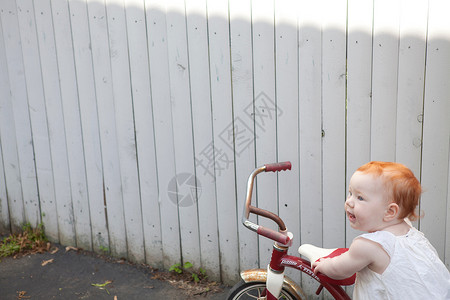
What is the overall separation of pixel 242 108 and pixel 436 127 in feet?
3.72

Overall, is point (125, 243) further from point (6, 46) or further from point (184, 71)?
point (6, 46)

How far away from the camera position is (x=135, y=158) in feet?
12.5

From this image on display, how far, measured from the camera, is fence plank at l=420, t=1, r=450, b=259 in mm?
2674

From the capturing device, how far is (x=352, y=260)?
211 cm

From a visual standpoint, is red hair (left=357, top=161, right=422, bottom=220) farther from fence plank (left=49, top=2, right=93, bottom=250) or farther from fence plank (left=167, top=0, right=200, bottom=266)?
fence plank (left=49, top=2, right=93, bottom=250)

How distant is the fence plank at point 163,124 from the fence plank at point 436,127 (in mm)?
1623

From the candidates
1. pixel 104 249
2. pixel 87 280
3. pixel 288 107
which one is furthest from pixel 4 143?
pixel 288 107

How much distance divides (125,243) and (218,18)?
6.10 ft

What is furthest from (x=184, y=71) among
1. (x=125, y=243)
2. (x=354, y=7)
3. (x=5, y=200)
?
(x=5, y=200)

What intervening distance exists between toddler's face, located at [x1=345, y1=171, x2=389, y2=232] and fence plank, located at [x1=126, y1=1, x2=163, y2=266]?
1.88m

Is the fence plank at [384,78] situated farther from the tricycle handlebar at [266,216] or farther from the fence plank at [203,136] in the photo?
the fence plank at [203,136]

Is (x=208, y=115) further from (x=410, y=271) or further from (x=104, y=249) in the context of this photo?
(x=410, y=271)

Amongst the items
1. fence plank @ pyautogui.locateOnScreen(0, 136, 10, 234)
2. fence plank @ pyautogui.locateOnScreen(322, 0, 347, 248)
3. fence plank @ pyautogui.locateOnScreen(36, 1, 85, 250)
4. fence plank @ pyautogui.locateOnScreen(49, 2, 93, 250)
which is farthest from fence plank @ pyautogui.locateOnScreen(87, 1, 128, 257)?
fence plank @ pyautogui.locateOnScreen(322, 0, 347, 248)

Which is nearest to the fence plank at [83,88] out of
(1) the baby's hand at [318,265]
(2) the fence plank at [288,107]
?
(2) the fence plank at [288,107]
